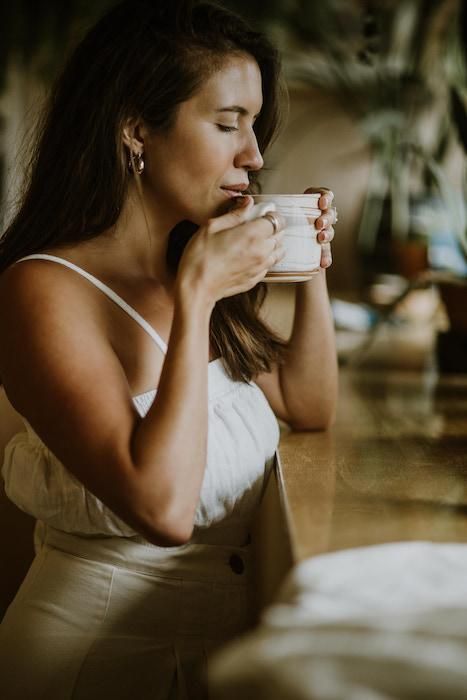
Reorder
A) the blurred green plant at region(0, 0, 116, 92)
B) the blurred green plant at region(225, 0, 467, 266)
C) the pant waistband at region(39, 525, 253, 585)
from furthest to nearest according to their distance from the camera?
the blurred green plant at region(0, 0, 116, 92) < the blurred green plant at region(225, 0, 467, 266) < the pant waistband at region(39, 525, 253, 585)

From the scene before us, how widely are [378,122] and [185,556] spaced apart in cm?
204

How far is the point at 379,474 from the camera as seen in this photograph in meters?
1.00

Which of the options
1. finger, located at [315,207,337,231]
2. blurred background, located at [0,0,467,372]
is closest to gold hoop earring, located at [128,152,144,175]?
finger, located at [315,207,337,231]

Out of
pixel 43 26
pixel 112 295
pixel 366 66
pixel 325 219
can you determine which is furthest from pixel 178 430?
pixel 43 26

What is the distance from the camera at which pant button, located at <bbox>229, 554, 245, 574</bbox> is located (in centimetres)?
104

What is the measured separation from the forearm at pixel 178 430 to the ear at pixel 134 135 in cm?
27

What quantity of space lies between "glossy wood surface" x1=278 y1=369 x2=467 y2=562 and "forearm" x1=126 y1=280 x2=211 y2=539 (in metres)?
0.10

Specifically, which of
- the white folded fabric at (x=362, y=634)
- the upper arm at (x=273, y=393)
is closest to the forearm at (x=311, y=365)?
the upper arm at (x=273, y=393)

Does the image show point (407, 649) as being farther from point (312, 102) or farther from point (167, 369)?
point (312, 102)

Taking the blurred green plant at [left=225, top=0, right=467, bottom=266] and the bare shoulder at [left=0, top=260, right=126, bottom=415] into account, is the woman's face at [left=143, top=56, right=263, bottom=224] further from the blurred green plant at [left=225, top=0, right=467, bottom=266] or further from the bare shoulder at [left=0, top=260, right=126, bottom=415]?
the blurred green plant at [left=225, top=0, right=467, bottom=266]

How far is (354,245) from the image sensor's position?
3.53 meters

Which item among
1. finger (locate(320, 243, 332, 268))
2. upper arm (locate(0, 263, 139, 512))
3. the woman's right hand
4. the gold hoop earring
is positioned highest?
the gold hoop earring

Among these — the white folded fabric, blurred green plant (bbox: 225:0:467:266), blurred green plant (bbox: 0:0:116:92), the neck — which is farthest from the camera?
blurred green plant (bbox: 0:0:116:92)

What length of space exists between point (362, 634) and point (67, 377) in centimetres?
43
